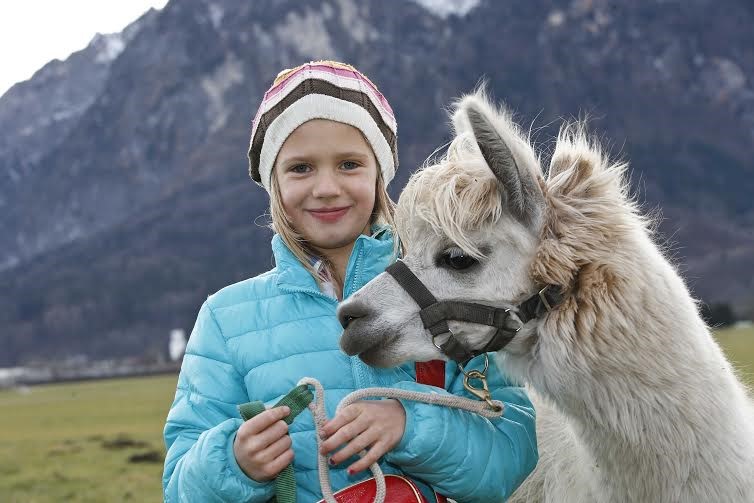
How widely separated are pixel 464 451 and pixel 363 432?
30cm

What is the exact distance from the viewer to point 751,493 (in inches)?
87.8

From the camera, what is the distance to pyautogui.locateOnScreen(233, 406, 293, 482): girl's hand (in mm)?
2127

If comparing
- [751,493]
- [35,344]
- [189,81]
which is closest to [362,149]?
[751,493]

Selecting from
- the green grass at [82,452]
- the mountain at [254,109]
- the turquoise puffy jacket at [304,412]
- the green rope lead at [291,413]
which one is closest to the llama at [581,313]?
the turquoise puffy jacket at [304,412]

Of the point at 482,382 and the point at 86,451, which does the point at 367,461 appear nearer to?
the point at 482,382

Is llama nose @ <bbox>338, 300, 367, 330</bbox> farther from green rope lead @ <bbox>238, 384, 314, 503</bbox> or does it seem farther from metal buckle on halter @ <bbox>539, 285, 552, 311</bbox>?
metal buckle on halter @ <bbox>539, 285, 552, 311</bbox>

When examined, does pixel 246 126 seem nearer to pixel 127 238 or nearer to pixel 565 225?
pixel 127 238

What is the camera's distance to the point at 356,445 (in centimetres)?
217

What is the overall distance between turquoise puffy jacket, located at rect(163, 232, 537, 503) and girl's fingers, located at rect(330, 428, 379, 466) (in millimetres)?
93

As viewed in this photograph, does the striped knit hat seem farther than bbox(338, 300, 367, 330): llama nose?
Yes

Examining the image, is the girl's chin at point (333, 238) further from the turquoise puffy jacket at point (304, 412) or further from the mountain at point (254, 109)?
the mountain at point (254, 109)

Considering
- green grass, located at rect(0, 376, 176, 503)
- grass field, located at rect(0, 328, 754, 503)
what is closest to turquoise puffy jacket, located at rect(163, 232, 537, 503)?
grass field, located at rect(0, 328, 754, 503)

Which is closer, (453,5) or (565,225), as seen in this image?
(565,225)

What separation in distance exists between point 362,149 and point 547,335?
31.1 inches
